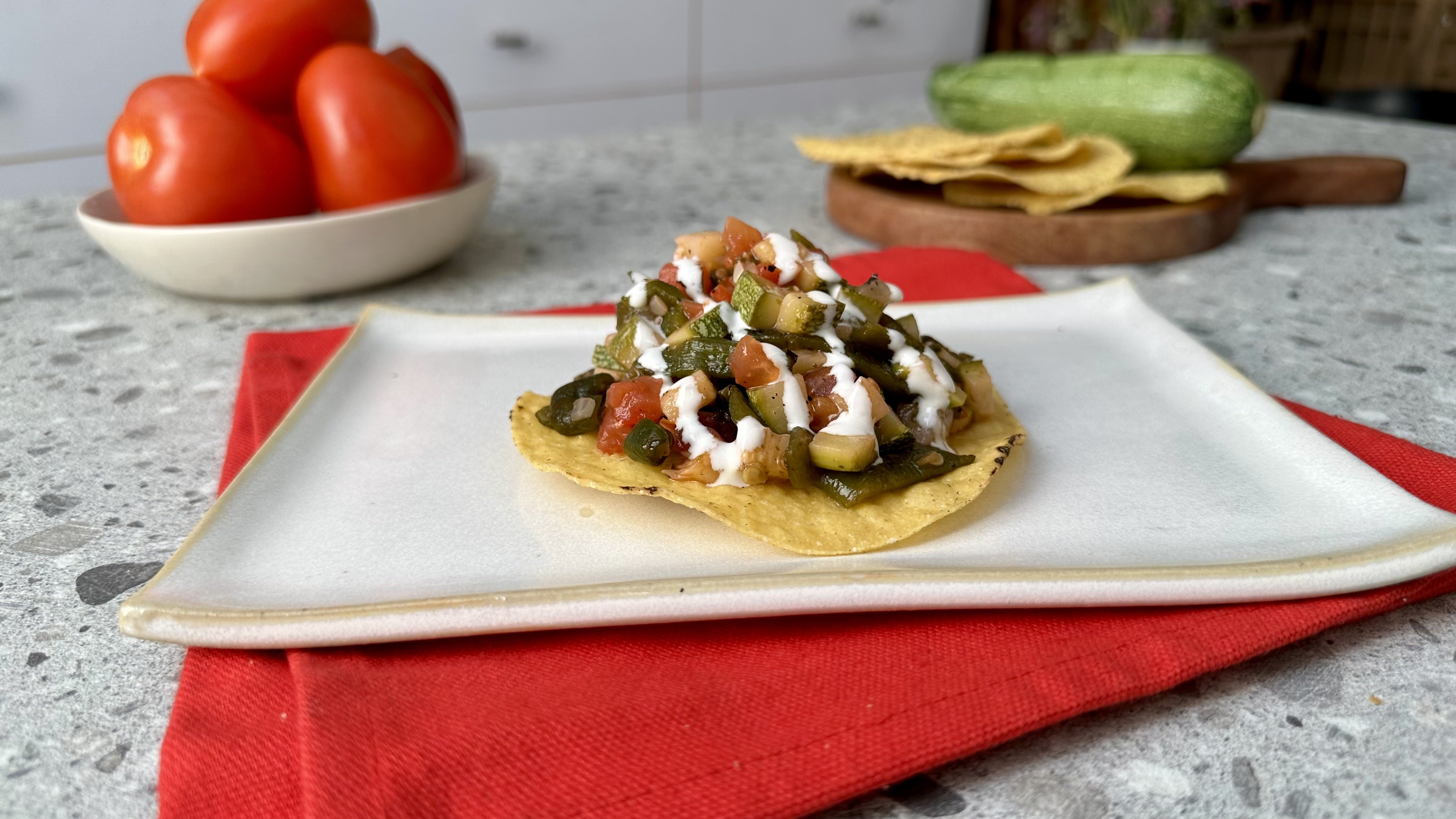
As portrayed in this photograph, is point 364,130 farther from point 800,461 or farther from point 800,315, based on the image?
point 800,461

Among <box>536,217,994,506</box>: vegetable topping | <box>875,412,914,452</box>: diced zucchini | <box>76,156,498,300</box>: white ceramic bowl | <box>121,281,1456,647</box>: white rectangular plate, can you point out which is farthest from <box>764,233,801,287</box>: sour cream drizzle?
<box>76,156,498,300</box>: white ceramic bowl

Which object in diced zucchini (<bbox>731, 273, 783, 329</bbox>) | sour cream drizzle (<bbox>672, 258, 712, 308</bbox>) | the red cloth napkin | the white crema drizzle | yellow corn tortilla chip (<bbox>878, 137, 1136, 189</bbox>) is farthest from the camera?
yellow corn tortilla chip (<bbox>878, 137, 1136, 189</bbox>)

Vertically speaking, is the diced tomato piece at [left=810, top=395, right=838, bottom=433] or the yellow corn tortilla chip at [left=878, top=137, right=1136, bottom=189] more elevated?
the yellow corn tortilla chip at [left=878, top=137, right=1136, bottom=189]

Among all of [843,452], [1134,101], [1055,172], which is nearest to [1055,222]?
[1055,172]

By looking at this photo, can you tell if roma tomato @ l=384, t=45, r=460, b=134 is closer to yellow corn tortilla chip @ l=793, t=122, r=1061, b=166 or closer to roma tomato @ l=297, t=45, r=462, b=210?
roma tomato @ l=297, t=45, r=462, b=210

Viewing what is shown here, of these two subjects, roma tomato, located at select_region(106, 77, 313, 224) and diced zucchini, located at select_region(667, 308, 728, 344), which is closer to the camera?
diced zucchini, located at select_region(667, 308, 728, 344)

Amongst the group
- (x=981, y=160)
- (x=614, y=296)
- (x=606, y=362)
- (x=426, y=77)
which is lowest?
(x=614, y=296)
